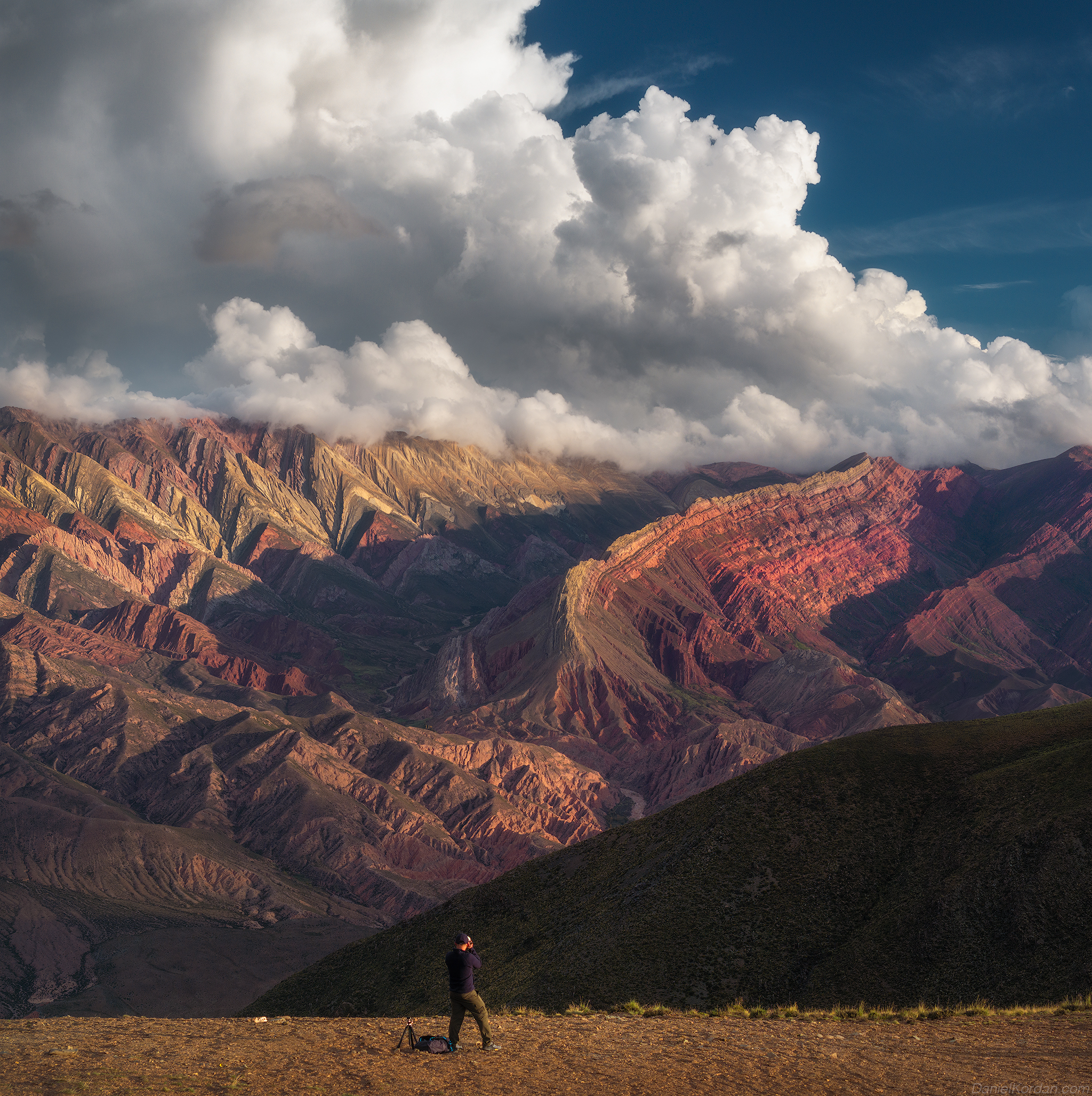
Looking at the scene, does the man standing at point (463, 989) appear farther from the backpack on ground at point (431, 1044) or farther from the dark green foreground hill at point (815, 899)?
the dark green foreground hill at point (815, 899)

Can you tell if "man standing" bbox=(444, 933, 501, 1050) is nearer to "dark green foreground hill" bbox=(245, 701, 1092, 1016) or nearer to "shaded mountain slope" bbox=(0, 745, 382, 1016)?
"dark green foreground hill" bbox=(245, 701, 1092, 1016)

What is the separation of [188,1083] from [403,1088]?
587 cm

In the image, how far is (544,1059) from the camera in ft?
98.1

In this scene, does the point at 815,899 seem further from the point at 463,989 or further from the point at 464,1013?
the point at 463,989

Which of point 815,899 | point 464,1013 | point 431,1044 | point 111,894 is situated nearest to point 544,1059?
point 464,1013

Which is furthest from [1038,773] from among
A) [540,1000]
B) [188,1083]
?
[188,1083]

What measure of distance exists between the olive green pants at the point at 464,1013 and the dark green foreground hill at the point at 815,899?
27637mm

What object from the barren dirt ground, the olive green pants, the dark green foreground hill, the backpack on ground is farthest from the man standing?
the dark green foreground hill

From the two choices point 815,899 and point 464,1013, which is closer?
point 464,1013

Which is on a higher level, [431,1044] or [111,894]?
[431,1044]

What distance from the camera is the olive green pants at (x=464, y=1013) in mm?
28516

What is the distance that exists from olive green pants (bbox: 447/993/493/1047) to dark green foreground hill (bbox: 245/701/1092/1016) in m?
27.6

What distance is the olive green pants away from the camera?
93.6ft

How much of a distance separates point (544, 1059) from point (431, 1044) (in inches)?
143
